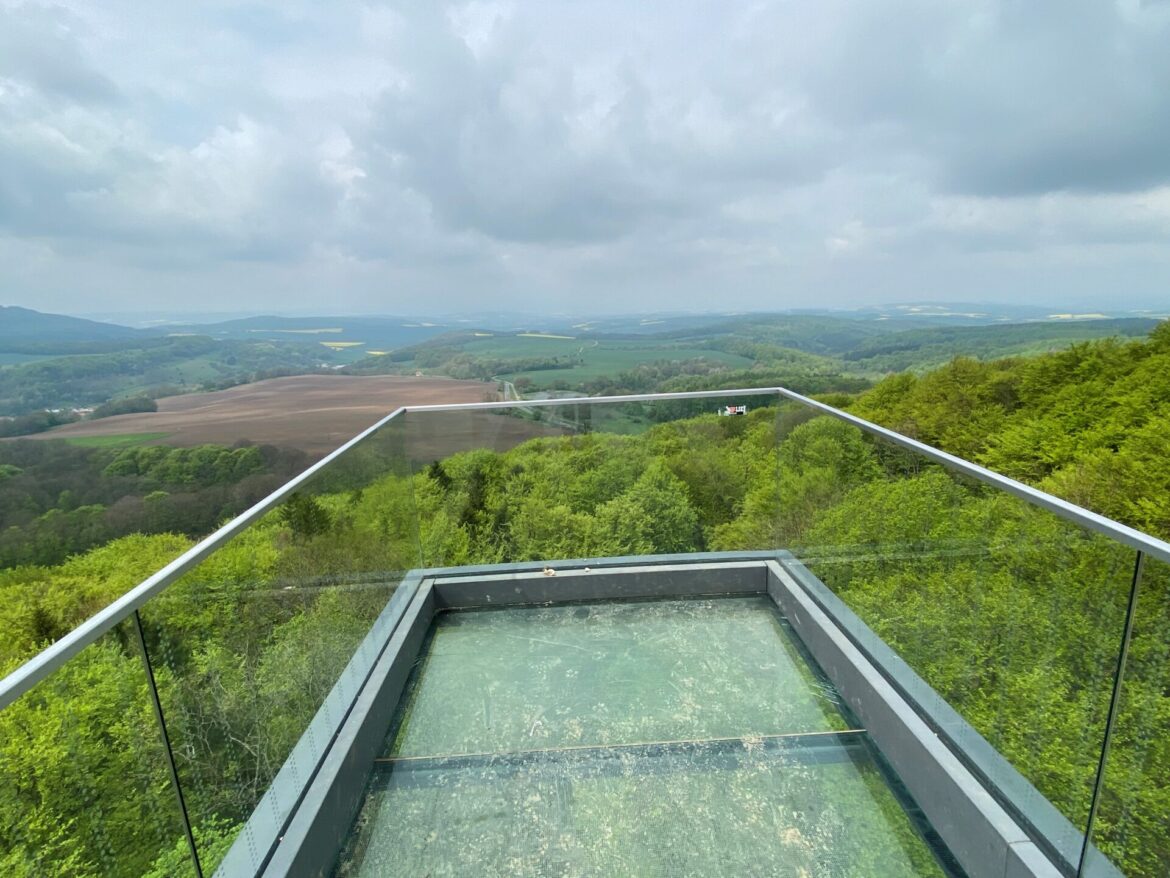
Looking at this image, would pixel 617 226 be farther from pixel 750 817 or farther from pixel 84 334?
pixel 750 817

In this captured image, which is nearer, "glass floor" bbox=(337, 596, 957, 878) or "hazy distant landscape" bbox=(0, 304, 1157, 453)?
"glass floor" bbox=(337, 596, 957, 878)

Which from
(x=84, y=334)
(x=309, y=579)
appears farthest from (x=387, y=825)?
(x=84, y=334)

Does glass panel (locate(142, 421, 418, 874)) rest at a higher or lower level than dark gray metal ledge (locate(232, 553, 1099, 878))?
higher

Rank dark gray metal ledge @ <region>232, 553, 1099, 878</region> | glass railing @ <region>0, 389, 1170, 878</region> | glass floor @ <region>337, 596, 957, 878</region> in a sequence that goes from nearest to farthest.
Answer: glass railing @ <region>0, 389, 1170, 878</region>, dark gray metal ledge @ <region>232, 553, 1099, 878</region>, glass floor @ <region>337, 596, 957, 878</region>

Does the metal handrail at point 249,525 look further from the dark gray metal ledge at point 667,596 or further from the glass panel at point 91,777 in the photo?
the dark gray metal ledge at point 667,596

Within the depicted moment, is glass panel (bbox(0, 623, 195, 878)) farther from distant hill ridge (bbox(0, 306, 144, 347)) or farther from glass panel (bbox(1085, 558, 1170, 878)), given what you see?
distant hill ridge (bbox(0, 306, 144, 347))

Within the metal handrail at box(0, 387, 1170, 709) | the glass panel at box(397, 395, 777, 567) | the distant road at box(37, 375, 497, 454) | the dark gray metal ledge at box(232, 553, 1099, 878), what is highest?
the metal handrail at box(0, 387, 1170, 709)

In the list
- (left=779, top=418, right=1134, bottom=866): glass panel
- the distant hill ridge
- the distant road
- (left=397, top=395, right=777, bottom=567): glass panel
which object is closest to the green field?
the distant road
